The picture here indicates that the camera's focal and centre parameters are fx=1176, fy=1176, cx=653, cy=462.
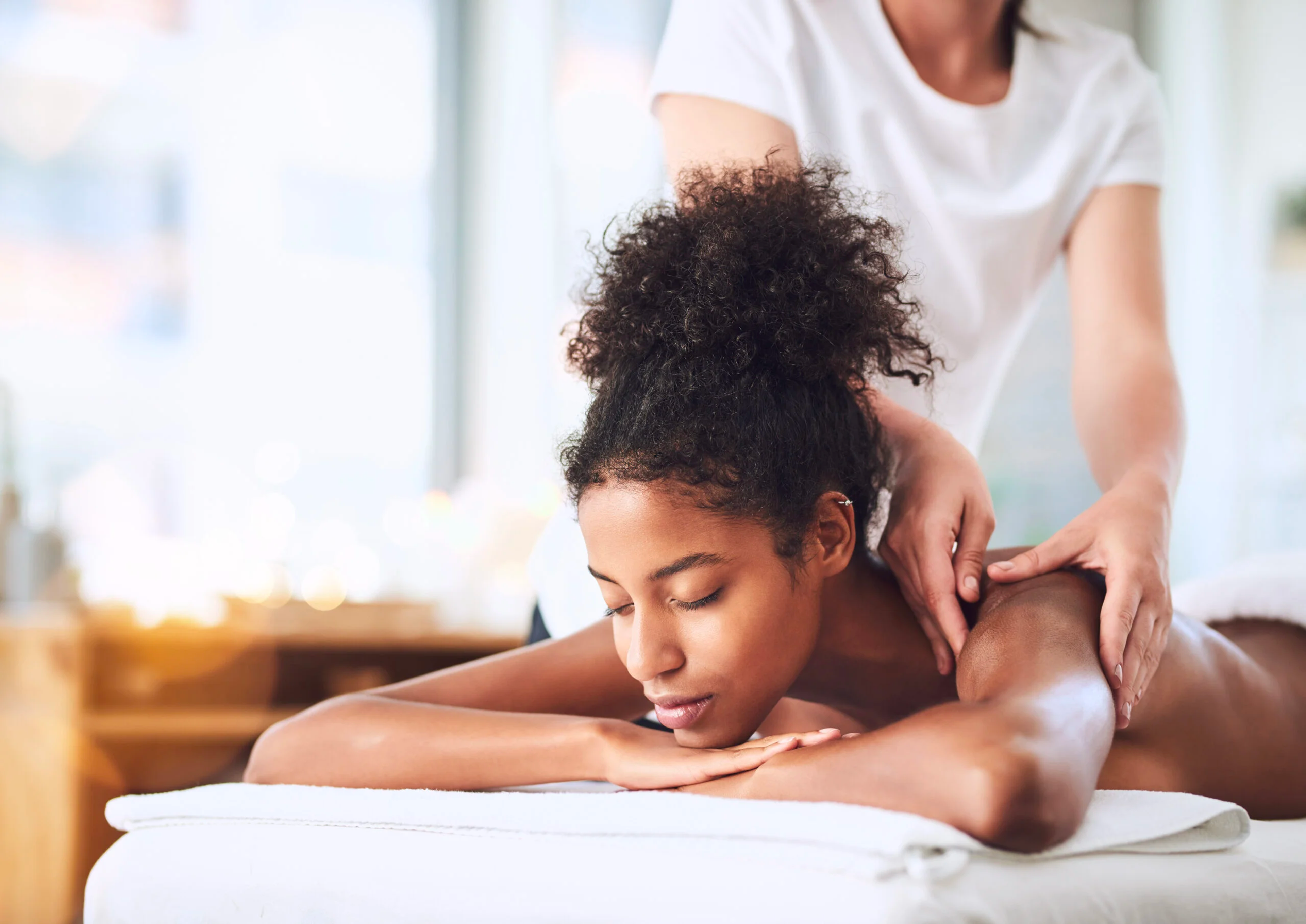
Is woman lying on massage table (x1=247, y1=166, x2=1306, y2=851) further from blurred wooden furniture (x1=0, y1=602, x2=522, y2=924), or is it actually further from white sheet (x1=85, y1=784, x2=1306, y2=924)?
blurred wooden furniture (x1=0, y1=602, x2=522, y2=924)

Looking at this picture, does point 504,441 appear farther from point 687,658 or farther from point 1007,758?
point 1007,758

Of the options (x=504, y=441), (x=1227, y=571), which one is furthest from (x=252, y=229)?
(x=1227, y=571)

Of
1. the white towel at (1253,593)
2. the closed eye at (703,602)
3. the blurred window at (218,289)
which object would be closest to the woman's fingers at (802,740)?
the closed eye at (703,602)

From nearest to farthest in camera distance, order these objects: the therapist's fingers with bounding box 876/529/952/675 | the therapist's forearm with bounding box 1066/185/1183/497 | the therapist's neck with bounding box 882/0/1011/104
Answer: the therapist's fingers with bounding box 876/529/952/675 < the therapist's forearm with bounding box 1066/185/1183/497 < the therapist's neck with bounding box 882/0/1011/104

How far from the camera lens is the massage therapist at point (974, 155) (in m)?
1.38

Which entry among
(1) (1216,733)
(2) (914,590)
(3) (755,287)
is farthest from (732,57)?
(1) (1216,733)

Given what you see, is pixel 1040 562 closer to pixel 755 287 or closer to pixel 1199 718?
pixel 1199 718

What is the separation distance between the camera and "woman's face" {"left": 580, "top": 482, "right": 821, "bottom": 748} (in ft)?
3.21

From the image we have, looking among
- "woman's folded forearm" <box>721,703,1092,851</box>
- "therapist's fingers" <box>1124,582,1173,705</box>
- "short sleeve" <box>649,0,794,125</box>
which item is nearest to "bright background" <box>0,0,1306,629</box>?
"short sleeve" <box>649,0,794,125</box>

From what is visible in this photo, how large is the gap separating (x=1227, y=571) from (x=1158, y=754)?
569 mm

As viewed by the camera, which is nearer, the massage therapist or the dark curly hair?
the dark curly hair

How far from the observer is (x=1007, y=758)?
2.36 ft

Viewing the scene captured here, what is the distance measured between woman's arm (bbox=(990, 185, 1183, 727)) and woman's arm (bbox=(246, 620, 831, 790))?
299 mm

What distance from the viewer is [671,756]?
0.96 metres
